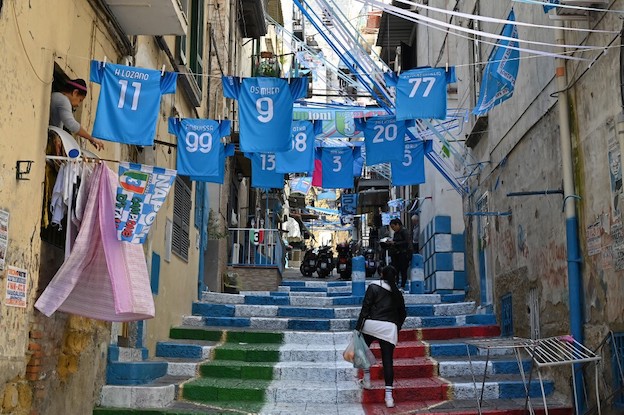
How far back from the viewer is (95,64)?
7.90 metres

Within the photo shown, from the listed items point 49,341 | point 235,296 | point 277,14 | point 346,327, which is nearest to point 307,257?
point 277,14

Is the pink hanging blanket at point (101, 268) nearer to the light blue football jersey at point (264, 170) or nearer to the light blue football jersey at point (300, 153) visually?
the light blue football jersey at point (300, 153)

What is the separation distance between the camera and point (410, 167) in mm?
13195

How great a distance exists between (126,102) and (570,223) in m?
A: 5.24

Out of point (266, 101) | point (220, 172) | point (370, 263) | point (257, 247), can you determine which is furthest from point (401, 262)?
point (266, 101)

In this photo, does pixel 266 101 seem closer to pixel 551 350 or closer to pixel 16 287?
pixel 16 287

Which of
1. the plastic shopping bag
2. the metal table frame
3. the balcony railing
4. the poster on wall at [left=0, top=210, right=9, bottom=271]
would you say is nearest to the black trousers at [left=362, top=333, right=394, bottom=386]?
the plastic shopping bag

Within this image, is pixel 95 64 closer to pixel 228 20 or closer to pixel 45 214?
pixel 45 214

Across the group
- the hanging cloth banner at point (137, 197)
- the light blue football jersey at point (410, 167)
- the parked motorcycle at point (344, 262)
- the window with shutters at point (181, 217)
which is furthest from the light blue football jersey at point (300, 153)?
the parked motorcycle at point (344, 262)

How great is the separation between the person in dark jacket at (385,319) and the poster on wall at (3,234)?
15.5 feet

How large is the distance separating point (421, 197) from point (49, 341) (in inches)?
571

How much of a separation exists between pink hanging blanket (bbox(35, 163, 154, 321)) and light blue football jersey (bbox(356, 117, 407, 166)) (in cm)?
598

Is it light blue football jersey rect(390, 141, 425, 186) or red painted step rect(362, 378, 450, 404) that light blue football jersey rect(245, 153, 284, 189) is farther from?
red painted step rect(362, 378, 450, 404)

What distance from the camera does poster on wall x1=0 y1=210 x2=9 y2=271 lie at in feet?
19.0
